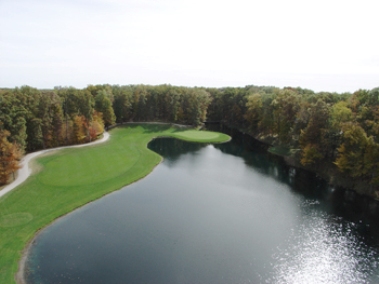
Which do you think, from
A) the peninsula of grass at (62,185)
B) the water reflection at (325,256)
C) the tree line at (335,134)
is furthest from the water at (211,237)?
the tree line at (335,134)

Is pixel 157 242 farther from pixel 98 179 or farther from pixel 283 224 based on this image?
pixel 98 179

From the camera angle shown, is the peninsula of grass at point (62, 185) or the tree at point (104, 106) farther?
the tree at point (104, 106)

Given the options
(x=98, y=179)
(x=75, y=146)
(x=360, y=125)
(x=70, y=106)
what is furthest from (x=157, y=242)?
(x=70, y=106)

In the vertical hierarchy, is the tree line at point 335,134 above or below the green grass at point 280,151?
above

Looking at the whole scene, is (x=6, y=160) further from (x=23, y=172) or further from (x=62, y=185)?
(x=62, y=185)

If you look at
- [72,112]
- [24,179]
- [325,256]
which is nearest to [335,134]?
[325,256]

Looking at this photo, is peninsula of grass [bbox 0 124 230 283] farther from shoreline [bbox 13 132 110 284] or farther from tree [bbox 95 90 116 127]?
tree [bbox 95 90 116 127]

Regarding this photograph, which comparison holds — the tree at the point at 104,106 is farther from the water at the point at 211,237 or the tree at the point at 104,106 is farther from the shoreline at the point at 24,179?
the water at the point at 211,237
